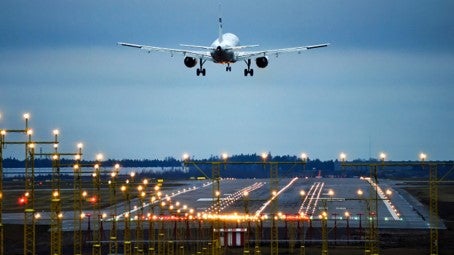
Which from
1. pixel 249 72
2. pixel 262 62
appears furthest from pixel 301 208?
pixel 262 62

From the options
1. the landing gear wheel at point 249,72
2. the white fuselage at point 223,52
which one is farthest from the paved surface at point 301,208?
the white fuselage at point 223,52

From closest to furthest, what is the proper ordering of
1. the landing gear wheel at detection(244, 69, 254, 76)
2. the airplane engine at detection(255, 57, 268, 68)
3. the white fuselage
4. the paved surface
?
the white fuselage
the paved surface
the airplane engine at detection(255, 57, 268, 68)
the landing gear wheel at detection(244, 69, 254, 76)

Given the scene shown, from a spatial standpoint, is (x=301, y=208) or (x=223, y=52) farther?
A: (x=301, y=208)

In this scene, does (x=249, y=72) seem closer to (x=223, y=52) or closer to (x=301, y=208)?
(x=223, y=52)

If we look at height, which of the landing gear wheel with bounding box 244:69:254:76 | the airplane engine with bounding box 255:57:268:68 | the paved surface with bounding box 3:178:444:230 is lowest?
the paved surface with bounding box 3:178:444:230

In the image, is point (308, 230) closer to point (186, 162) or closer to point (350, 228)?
point (350, 228)

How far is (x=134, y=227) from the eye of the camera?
13200cm

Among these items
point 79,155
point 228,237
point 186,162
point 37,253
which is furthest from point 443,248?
point 79,155

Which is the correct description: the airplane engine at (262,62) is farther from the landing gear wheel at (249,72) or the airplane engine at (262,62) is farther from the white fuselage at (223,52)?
the white fuselage at (223,52)

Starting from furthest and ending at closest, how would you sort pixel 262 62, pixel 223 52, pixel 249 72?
1. pixel 249 72
2. pixel 262 62
3. pixel 223 52

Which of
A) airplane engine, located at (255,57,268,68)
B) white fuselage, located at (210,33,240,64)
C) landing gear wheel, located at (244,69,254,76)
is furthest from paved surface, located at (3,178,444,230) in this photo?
white fuselage, located at (210,33,240,64)

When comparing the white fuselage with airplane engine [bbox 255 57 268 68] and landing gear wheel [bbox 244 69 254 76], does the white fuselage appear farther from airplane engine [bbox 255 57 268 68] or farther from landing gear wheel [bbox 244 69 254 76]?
airplane engine [bbox 255 57 268 68]

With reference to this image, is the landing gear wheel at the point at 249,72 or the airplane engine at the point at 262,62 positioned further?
the landing gear wheel at the point at 249,72

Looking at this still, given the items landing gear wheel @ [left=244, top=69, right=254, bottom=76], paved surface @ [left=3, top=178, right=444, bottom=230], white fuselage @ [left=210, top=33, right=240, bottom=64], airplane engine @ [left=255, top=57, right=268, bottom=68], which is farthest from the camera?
landing gear wheel @ [left=244, top=69, right=254, bottom=76]
